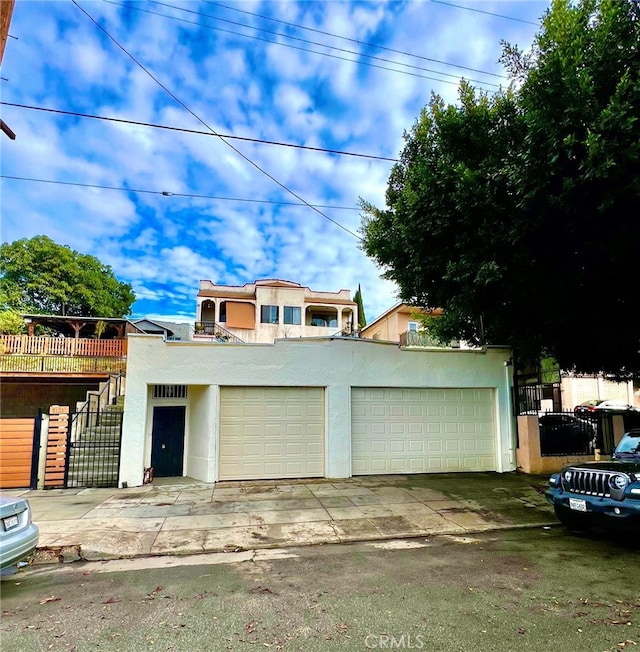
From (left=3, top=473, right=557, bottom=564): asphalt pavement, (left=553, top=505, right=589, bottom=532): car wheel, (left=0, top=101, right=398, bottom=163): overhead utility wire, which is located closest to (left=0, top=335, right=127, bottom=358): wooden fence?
(left=3, top=473, right=557, bottom=564): asphalt pavement

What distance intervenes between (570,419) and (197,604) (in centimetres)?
1107

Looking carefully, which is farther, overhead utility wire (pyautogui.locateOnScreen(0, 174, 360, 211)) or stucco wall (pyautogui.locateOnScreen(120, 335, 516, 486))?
overhead utility wire (pyautogui.locateOnScreen(0, 174, 360, 211))

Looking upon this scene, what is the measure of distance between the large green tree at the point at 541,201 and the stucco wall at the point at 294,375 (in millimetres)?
1543

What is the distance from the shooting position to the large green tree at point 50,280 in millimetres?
26328

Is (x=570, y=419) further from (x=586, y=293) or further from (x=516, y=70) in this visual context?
(x=516, y=70)

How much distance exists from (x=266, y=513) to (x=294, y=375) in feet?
12.3

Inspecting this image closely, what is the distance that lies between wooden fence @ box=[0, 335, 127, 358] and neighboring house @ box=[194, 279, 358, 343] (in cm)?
1280

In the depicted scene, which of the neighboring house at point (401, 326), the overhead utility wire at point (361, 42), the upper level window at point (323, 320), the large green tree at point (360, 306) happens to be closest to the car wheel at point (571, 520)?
the overhead utility wire at point (361, 42)

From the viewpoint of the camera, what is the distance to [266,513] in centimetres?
734

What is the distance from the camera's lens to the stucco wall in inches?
383

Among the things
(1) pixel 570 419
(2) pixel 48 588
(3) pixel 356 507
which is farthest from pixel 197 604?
(1) pixel 570 419

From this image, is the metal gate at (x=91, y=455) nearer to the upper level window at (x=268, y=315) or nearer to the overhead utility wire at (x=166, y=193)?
the overhead utility wire at (x=166, y=193)

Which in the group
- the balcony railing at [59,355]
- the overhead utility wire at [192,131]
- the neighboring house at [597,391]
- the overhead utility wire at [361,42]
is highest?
the overhead utility wire at [361,42]

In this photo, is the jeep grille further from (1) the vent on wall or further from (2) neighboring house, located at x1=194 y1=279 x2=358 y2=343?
(2) neighboring house, located at x1=194 y1=279 x2=358 y2=343
